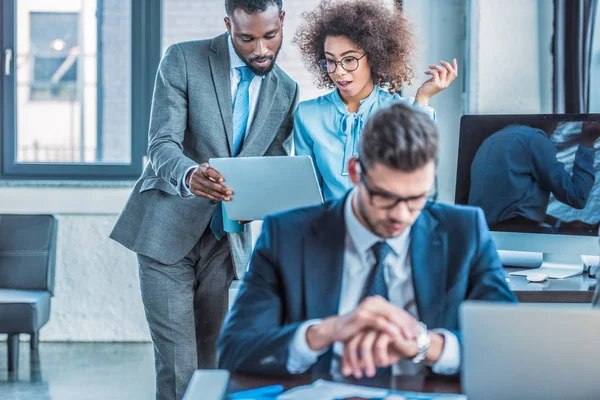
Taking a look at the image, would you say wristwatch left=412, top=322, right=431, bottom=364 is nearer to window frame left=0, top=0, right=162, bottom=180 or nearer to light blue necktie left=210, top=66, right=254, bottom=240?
light blue necktie left=210, top=66, right=254, bottom=240

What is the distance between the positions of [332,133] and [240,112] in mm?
344

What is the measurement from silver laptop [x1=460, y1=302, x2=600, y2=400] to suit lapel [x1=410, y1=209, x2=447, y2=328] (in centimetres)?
41

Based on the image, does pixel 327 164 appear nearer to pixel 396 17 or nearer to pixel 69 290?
pixel 396 17

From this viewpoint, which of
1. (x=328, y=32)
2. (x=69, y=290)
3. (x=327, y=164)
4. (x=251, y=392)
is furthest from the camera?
(x=69, y=290)

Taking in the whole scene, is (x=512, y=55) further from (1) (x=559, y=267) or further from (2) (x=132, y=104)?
(2) (x=132, y=104)

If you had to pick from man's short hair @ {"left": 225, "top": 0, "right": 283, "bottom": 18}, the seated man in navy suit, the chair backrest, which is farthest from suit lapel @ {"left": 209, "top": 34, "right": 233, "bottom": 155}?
the chair backrest

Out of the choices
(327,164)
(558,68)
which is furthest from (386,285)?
(558,68)

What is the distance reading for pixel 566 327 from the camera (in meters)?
1.04

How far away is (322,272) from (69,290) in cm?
341

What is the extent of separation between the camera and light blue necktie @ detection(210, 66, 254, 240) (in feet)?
8.95

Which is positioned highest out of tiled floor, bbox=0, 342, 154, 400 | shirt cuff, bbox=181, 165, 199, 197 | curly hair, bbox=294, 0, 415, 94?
curly hair, bbox=294, 0, 415, 94

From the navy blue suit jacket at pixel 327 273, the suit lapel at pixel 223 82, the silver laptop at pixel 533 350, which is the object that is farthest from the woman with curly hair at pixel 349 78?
the silver laptop at pixel 533 350

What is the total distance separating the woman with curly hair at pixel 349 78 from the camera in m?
2.56

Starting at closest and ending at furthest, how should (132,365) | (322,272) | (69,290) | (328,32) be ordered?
1. (322,272)
2. (328,32)
3. (132,365)
4. (69,290)
